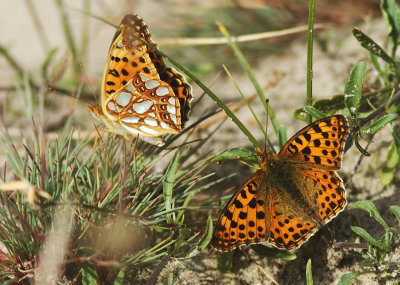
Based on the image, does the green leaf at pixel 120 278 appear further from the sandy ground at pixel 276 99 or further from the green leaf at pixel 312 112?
the green leaf at pixel 312 112

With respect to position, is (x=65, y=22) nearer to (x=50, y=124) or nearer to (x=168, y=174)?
(x=50, y=124)

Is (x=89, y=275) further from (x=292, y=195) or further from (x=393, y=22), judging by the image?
(x=393, y=22)

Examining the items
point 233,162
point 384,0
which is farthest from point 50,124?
point 384,0

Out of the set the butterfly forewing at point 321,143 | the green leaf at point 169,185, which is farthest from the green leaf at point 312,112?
the green leaf at point 169,185

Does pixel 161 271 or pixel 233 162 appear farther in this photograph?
pixel 233 162

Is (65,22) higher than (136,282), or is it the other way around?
(65,22)

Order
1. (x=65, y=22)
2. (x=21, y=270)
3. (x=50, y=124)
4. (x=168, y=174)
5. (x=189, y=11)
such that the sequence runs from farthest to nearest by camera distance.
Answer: (x=189, y=11) < (x=65, y=22) < (x=50, y=124) < (x=168, y=174) < (x=21, y=270)

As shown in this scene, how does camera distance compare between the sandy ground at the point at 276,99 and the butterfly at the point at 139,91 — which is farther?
the butterfly at the point at 139,91
